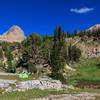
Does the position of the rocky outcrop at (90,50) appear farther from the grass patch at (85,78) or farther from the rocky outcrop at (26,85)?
the rocky outcrop at (26,85)

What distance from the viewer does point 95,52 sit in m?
106

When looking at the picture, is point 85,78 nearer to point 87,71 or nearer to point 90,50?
point 87,71

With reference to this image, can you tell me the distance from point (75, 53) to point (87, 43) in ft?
139

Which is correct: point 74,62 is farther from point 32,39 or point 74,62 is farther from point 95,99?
point 95,99

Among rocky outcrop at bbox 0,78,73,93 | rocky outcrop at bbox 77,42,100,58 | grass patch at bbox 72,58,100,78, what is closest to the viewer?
rocky outcrop at bbox 0,78,73,93

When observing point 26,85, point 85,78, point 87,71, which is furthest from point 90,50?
point 26,85

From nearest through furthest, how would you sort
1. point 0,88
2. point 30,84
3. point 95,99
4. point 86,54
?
point 95,99 → point 0,88 → point 30,84 → point 86,54

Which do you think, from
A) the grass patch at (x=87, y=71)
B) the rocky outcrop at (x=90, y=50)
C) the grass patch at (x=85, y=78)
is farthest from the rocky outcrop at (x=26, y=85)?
the rocky outcrop at (x=90, y=50)

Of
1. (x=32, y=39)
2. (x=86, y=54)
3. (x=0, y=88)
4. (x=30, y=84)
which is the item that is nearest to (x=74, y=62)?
(x=86, y=54)

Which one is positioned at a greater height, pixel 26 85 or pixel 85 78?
pixel 26 85

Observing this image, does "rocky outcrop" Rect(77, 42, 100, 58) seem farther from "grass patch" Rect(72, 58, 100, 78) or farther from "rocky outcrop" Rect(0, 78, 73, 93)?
"rocky outcrop" Rect(0, 78, 73, 93)

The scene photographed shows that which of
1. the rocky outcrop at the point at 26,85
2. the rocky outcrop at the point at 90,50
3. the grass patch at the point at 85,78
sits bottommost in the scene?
the grass patch at the point at 85,78

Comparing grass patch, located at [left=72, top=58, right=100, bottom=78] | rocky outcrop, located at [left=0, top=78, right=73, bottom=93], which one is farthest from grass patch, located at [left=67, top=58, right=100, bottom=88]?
rocky outcrop, located at [left=0, top=78, right=73, bottom=93]

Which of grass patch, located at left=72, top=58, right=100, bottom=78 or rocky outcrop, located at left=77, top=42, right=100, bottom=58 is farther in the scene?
rocky outcrop, located at left=77, top=42, right=100, bottom=58
